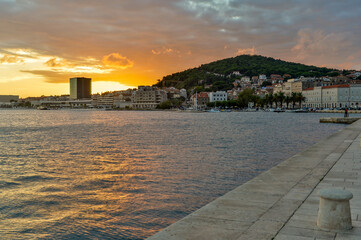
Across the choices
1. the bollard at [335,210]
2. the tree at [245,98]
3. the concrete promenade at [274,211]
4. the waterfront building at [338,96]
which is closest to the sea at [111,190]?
the concrete promenade at [274,211]

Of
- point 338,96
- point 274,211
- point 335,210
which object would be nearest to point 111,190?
point 274,211

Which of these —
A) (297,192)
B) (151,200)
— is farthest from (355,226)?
(151,200)

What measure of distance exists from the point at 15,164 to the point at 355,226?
1829 centimetres

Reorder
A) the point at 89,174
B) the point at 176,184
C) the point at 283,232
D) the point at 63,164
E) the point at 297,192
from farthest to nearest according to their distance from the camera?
the point at 63,164 < the point at 89,174 < the point at 176,184 < the point at 297,192 < the point at 283,232

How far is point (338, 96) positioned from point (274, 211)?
15435 cm

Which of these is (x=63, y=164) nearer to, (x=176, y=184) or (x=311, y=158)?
(x=176, y=184)

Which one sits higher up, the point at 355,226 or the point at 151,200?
the point at 355,226

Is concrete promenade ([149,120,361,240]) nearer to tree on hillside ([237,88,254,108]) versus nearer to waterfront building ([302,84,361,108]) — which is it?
waterfront building ([302,84,361,108])

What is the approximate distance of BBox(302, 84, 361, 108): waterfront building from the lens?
145m

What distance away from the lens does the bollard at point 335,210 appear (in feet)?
17.2

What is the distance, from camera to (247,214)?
Result: 6.73m

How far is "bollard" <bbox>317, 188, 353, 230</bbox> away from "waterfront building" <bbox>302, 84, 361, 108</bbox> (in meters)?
145

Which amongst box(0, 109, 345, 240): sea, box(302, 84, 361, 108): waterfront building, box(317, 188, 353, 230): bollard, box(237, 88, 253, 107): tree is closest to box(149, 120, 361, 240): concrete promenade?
box(317, 188, 353, 230): bollard

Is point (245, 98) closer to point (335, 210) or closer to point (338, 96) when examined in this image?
point (338, 96)
